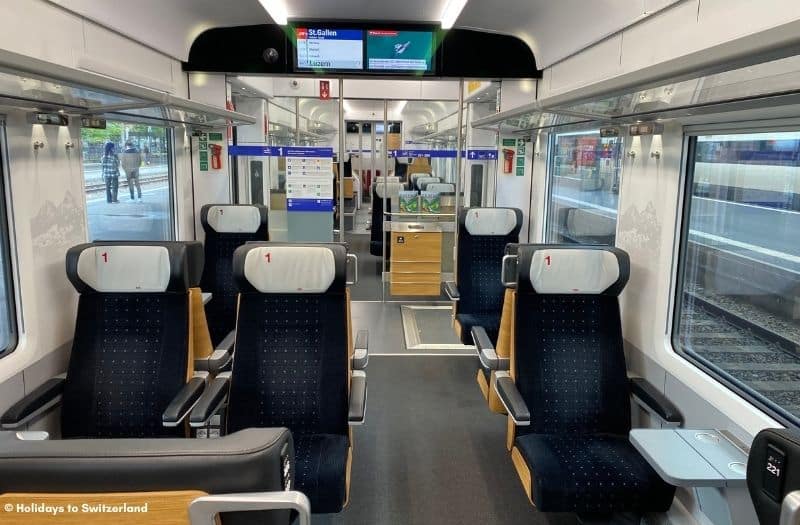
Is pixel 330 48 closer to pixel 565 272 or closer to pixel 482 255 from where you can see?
pixel 482 255

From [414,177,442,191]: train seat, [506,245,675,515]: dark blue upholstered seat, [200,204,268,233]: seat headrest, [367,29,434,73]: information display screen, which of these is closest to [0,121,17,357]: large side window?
[200,204,268,233]: seat headrest

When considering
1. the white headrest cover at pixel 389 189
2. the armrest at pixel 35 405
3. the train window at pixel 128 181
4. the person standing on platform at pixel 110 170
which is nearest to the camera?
the armrest at pixel 35 405

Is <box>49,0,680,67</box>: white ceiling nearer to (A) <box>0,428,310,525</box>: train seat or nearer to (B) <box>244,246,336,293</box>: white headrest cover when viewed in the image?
(B) <box>244,246,336,293</box>: white headrest cover

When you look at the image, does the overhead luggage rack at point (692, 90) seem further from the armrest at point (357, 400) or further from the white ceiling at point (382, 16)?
the armrest at point (357, 400)

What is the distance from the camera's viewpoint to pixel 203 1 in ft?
14.9

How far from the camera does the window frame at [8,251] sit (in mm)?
2746

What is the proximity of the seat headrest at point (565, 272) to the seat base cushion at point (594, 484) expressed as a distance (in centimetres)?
83

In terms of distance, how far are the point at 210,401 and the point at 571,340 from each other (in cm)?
185

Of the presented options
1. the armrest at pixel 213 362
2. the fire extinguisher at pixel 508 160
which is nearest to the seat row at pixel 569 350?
the armrest at pixel 213 362

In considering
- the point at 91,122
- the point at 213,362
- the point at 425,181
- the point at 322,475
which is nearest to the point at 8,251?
the point at 91,122

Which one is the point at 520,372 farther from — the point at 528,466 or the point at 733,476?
the point at 733,476

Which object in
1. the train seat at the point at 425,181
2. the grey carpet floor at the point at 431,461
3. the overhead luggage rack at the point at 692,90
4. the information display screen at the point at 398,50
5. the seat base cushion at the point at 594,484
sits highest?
the information display screen at the point at 398,50

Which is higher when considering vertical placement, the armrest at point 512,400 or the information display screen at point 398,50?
the information display screen at point 398,50

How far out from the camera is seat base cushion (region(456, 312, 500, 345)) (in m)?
4.59
